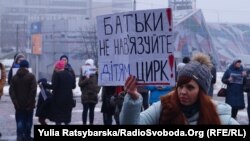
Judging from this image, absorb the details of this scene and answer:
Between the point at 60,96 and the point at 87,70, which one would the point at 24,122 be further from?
the point at 87,70

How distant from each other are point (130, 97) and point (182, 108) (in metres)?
0.31

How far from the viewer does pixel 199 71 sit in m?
3.73

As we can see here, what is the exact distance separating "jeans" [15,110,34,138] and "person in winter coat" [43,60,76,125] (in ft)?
1.58

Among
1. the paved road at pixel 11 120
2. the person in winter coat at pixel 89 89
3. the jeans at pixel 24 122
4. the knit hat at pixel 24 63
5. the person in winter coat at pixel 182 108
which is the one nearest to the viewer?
the person in winter coat at pixel 182 108

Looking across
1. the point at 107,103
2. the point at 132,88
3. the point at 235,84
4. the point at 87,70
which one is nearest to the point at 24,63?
the point at 107,103

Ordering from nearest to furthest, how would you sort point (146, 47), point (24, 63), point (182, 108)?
point (182, 108), point (146, 47), point (24, 63)

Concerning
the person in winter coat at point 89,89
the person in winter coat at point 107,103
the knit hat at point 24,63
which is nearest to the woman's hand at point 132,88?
the person in winter coat at point 107,103

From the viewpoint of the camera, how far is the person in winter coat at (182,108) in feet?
11.5

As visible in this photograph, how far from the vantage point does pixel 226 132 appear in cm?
342

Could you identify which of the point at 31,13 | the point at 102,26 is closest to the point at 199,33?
the point at 102,26

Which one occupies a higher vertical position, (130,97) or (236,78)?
(130,97)

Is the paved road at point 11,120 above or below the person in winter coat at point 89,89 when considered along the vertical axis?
below

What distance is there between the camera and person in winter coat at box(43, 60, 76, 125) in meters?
10.5

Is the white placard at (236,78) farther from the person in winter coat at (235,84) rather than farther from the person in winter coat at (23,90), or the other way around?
the person in winter coat at (23,90)
